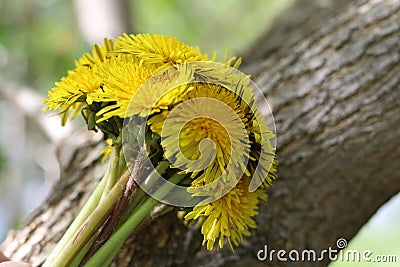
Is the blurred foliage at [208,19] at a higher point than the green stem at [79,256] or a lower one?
higher

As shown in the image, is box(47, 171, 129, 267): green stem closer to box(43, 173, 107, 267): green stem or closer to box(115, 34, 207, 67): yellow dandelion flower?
box(43, 173, 107, 267): green stem

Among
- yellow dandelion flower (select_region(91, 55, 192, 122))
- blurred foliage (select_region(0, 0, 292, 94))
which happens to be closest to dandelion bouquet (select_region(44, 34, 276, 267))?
yellow dandelion flower (select_region(91, 55, 192, 122))

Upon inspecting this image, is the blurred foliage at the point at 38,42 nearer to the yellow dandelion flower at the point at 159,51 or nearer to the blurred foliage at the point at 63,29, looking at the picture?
the blurred foliage at the point at 63,29

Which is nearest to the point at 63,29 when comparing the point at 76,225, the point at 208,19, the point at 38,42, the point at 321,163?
the point at 38,42

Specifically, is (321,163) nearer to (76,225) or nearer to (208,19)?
(76,225)

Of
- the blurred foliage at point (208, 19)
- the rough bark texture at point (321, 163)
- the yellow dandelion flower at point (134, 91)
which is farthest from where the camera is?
the blurred foliage at point (208, 19)

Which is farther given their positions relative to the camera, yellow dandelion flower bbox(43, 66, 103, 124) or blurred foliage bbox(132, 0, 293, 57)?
blurred foliage bbox(132, 0, 293, 57)

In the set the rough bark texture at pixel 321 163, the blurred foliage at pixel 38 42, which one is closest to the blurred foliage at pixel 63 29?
the blurred foliage at pixel 38 42
